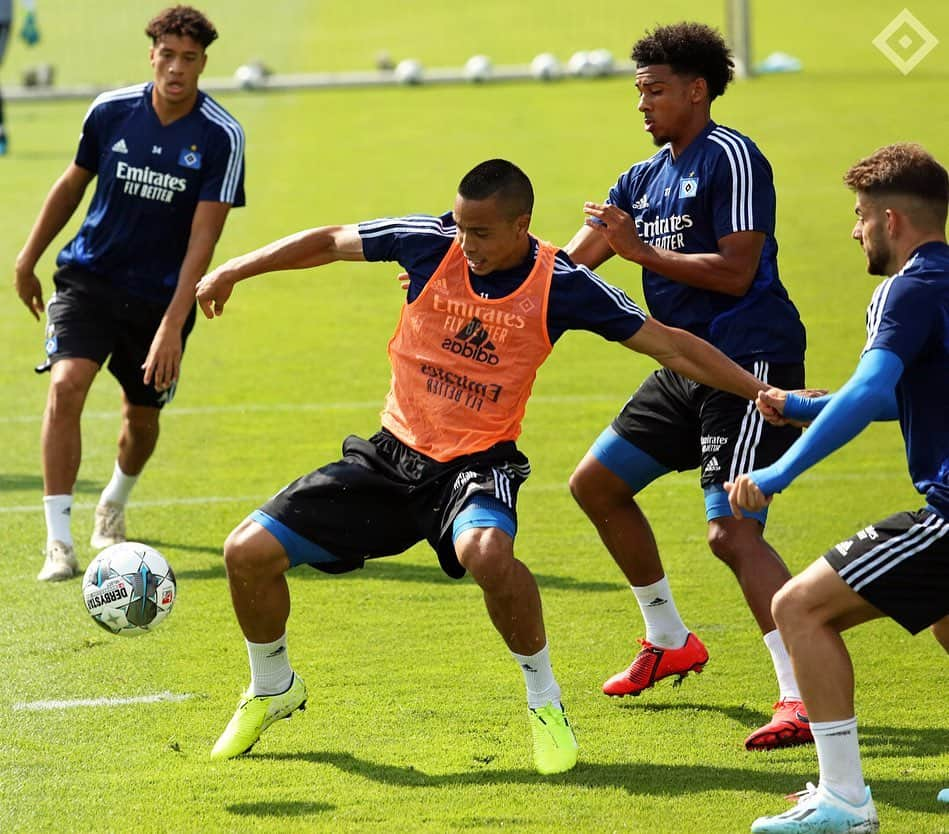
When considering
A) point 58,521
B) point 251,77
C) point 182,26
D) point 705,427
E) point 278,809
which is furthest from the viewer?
point 251,77

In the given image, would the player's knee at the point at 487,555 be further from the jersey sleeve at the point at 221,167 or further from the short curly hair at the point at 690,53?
the jersey sleeve at the point at 221,167

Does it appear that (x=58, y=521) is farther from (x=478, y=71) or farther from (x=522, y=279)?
(x=478, y=71)

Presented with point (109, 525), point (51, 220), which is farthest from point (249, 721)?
point (51, 220)

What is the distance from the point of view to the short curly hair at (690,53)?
6949mm

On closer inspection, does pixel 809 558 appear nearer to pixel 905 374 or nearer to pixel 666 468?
pixel 666 468

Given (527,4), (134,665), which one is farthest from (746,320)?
(527,4)

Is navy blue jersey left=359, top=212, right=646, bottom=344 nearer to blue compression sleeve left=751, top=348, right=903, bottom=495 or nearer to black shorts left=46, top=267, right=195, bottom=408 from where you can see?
blue compression sleeve left=751, top=348, right=903, bottom=495

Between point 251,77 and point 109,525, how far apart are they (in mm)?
26599

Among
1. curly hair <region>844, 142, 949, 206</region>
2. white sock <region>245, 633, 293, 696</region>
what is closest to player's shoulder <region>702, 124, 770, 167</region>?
curly hair <region>844, 142, 949, 206</region>

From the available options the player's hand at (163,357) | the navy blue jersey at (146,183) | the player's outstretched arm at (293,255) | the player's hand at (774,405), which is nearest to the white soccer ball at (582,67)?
the navy blue jersey at (146,183)

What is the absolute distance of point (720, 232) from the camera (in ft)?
22.0

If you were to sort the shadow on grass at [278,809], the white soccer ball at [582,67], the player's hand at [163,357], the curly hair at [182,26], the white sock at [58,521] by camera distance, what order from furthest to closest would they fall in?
the white soccer ball at [582,67] → the curly hair at [182,26] → the white sock at [58,521] → the player's hand at [163,357] → the shadow on grass at [278,809]

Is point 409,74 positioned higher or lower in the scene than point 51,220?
higher

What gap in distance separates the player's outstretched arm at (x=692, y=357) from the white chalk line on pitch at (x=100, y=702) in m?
2.48
